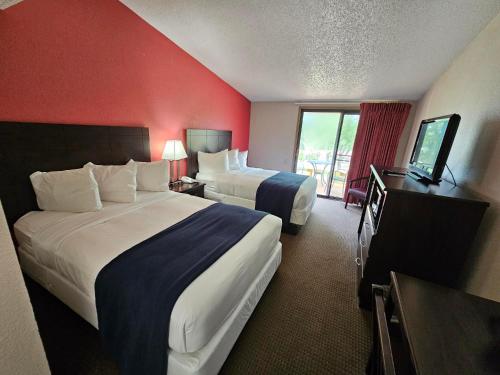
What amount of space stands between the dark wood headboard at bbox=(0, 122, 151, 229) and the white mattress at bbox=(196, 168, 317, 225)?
1.50 m

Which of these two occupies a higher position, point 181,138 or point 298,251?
point 181,138

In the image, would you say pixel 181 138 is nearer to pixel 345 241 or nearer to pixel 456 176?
pixel 345 241

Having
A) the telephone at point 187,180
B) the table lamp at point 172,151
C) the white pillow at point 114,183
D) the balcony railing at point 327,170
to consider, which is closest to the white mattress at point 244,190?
the telephone at point 187,180

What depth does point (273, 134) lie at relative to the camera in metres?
5.04

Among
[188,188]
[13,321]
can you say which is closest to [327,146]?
[188,188]

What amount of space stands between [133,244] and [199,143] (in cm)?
249

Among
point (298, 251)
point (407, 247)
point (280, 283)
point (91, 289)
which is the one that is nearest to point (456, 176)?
point (407, 247)

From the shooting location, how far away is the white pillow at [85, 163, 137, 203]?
2020 mm

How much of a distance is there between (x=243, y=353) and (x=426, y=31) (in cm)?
310

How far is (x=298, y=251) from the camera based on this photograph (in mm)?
2527

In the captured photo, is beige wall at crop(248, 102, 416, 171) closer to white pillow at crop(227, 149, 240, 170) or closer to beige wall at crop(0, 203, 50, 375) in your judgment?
white pillow at crop(227, 149, 240, 170)

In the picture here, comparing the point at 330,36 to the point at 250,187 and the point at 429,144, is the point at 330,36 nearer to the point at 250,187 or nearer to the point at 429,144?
the point at 429,144

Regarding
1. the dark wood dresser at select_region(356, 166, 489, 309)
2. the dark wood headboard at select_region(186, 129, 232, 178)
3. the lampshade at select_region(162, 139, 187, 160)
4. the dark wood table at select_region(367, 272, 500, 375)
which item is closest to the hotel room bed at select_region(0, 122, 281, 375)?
the lampshade at select_region(162, 139, 187, 160)

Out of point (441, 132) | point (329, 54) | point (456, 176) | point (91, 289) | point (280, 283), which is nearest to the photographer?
point (91, 289)
